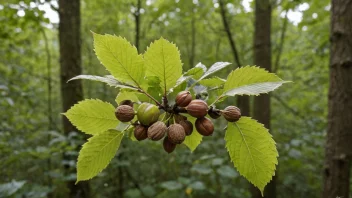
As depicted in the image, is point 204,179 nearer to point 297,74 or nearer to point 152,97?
point 297,74

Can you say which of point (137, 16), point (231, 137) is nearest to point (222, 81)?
point (231, 137)

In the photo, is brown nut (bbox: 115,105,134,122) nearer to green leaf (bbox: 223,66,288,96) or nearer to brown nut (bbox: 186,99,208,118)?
brown nut (bbox: 186,99,208,118)

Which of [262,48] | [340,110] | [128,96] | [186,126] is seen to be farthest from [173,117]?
[262,48]

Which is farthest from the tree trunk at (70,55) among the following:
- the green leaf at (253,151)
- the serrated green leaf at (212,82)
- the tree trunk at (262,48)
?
the green leaf at (253,151)

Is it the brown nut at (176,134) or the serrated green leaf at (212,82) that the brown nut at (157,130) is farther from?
the serrated green leaf at (212,82)

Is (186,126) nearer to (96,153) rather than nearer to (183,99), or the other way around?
(183,99)
